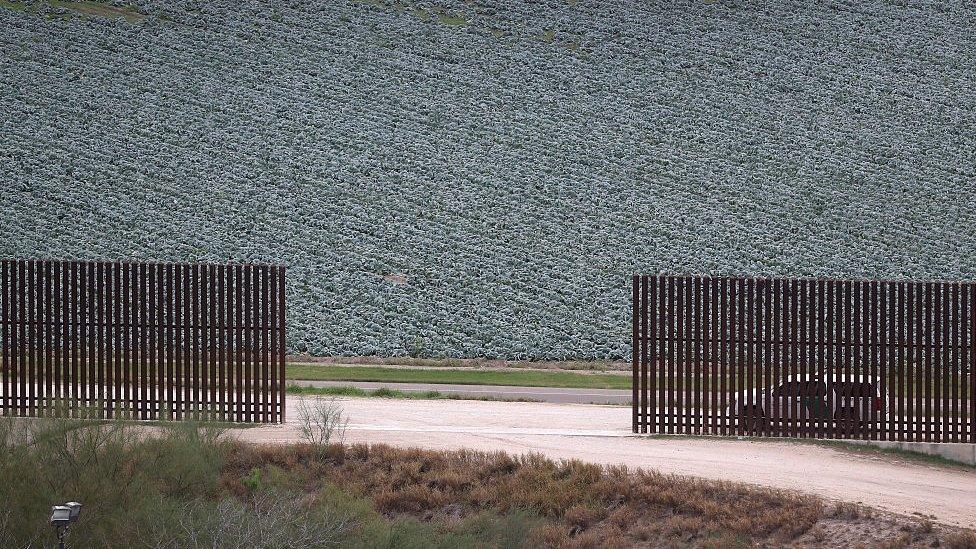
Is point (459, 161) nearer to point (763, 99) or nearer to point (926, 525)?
point (763, 99)

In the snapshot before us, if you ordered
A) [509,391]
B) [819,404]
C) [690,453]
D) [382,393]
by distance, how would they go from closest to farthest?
[690,453] < [819,404] < [382,393] < [509,391]

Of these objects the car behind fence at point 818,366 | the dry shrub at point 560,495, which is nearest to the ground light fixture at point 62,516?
the dry shrub at point 560,495

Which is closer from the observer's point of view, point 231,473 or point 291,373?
point 231,473

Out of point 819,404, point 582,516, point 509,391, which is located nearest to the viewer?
point 582,516

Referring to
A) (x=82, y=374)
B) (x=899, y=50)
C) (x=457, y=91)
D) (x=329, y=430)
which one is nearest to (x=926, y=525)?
(x=329, y=430)

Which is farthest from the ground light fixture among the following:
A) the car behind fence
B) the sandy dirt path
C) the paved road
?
the paved road

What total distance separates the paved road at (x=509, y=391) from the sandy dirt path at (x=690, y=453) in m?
4.51

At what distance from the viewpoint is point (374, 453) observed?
19.1 m

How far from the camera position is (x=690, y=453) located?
775 inches

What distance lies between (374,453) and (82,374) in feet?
19.2

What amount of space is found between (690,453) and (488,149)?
31.3 m

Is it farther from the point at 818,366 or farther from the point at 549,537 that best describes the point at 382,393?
the point at 549,537

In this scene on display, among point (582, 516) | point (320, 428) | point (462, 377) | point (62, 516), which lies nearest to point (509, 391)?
point (462, 377)

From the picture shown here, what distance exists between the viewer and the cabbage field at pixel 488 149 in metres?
41.3
